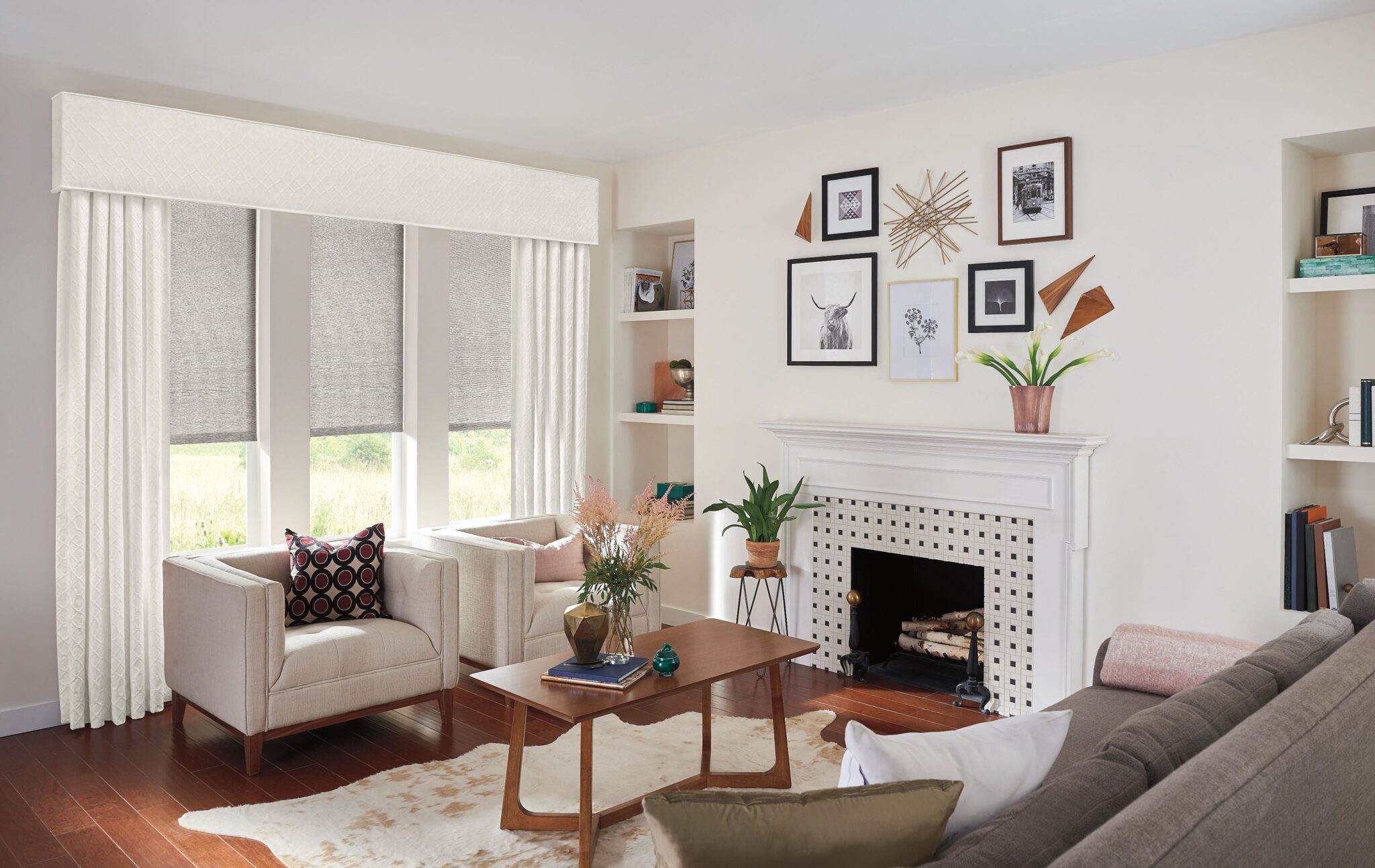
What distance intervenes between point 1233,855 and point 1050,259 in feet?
10.6

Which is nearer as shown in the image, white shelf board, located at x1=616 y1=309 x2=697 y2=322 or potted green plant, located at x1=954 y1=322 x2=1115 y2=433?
potted green plant, located at x1=954 y1=322 x2=1115 y2=433

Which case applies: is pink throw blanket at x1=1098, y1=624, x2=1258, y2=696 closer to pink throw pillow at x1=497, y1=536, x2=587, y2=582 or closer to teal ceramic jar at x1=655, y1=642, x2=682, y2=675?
teal ceramic jar at x1=655, y1=642, x2=682, y2=675

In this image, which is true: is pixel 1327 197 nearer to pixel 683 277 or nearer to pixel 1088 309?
pixel 1088 309

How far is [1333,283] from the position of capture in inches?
139

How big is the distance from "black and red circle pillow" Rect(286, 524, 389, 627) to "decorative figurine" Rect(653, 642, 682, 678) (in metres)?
1.63

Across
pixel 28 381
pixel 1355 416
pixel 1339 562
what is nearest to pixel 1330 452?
pixel 1355 416

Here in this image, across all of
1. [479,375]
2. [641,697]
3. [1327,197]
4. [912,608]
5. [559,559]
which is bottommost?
[912,608]

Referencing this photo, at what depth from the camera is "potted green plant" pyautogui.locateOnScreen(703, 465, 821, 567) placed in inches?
189

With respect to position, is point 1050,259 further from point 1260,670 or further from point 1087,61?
point 1260,670

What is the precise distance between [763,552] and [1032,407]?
1.45 metres

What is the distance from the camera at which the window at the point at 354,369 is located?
4.83 m

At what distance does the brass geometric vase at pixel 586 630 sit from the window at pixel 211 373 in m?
2.22

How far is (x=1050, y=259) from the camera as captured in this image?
4.16m

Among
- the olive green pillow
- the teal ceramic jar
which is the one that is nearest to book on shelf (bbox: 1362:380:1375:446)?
the teal ceramic jar
